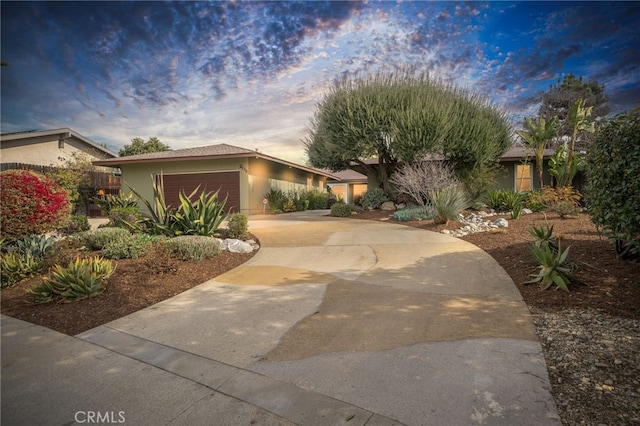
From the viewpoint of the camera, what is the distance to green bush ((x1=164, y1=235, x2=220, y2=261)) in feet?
20.8

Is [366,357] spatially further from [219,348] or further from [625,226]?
[625,226]

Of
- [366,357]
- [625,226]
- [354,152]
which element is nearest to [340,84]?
[354,152]

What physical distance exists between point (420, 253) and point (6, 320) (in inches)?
273

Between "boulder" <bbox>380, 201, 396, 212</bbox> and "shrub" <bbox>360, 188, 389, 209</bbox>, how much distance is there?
1.10 feet

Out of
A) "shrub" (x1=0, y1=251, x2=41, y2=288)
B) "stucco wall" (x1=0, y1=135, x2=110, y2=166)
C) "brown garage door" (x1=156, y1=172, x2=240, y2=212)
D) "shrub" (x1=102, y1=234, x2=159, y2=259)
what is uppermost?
"stucco wall" (x1=0, y1=135, x2=110, y2=166)

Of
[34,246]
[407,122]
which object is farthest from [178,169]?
[407,122]

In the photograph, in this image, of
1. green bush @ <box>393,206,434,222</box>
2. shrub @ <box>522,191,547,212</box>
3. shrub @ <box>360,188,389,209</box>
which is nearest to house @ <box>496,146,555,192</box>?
shrub @ <box>522,191,547,212</box>

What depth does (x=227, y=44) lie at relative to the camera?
10.4 metres

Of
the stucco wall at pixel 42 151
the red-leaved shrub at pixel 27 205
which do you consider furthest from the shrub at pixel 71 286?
the stucco wall at pixel 42 151

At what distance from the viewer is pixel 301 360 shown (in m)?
2.87

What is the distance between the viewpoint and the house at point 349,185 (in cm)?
3156

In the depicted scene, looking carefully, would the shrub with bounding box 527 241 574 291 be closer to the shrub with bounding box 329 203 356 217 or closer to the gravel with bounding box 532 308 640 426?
the gravel with bounding box 532 308 640 426

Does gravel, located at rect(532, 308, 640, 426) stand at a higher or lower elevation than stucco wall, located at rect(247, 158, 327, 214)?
lower

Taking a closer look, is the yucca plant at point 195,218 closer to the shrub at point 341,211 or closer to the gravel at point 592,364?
the gravel at point 592,364
